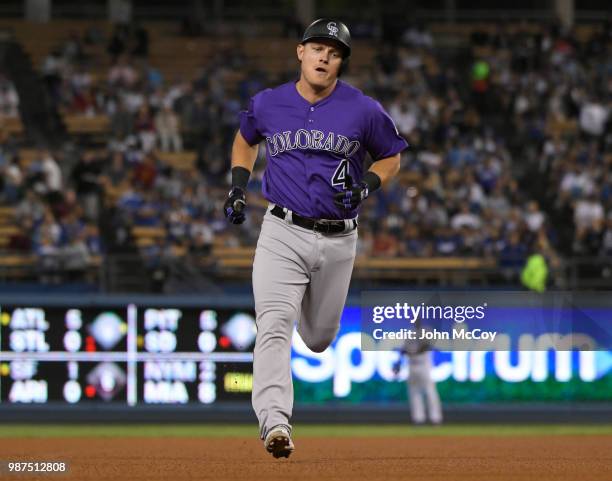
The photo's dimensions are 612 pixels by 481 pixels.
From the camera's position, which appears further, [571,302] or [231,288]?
[231,288]

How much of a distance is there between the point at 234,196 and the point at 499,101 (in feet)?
66.0

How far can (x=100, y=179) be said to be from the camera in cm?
2255

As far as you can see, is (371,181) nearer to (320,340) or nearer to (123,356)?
(320,340)

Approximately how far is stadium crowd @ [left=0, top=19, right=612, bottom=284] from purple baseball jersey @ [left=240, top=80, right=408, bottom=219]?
39.4 ft

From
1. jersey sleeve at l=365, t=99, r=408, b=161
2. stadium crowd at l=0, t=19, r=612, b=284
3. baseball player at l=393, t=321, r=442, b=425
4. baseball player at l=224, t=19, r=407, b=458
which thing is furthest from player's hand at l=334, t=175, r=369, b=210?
stadium crowd at l=0, t=19, r=612, b=284

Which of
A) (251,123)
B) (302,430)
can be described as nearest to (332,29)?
(251,123)

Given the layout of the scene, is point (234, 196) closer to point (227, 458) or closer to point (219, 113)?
point (227, 458)

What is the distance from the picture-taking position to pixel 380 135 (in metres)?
8.30

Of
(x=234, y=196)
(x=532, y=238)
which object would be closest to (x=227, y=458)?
(x=234, y=196)

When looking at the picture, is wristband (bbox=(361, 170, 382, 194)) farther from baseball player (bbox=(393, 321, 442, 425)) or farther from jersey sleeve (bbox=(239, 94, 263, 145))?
baseball player (bbox=(393, 321, 442, 425))

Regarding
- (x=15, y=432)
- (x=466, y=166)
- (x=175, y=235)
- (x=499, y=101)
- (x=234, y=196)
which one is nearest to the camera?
(x=234, y=196)

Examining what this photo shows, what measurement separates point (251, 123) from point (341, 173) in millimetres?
669

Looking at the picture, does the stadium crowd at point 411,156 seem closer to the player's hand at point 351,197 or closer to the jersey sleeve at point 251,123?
the jersey sleeve at point 251,123

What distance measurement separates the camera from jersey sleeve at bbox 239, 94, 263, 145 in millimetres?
8305
